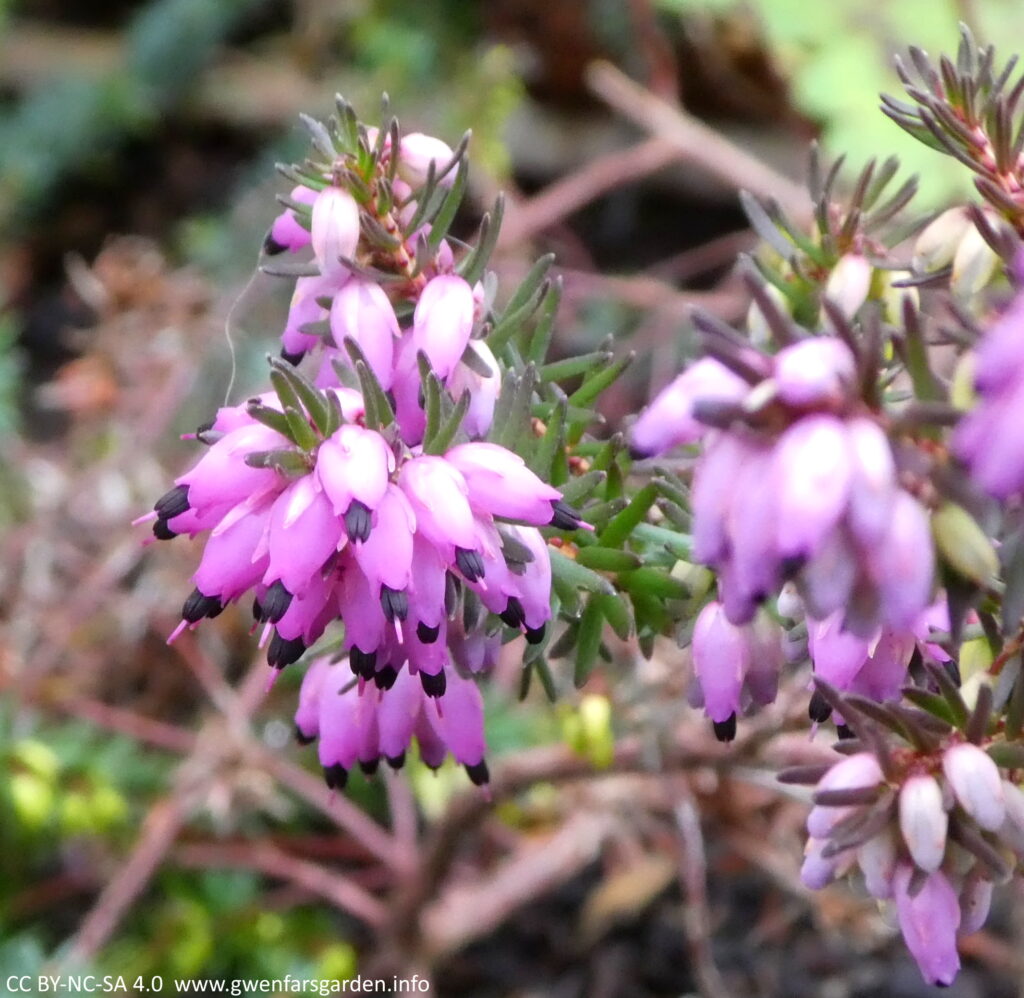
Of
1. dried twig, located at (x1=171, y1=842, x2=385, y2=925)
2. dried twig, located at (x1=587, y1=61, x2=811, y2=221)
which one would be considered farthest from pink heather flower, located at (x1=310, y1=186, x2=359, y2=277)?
dried twig, located at (x1=587, y1=61, x2=811, y2=221)

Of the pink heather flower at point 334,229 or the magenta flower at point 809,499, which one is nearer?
the magenta flower at point 809,499

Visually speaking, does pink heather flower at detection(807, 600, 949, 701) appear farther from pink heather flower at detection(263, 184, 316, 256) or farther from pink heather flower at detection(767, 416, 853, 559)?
pink heather flower at detection(263, 184, 316, 256)

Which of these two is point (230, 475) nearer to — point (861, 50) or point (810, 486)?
point (810, 486)

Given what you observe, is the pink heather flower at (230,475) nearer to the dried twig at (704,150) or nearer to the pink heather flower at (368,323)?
the pink heather flower at (368,323)

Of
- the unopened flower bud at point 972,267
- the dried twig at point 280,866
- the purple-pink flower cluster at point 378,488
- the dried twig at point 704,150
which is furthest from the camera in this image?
the dried twig at point 704,150

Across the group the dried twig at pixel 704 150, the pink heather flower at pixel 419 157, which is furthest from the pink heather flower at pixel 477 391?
the dried twig at pixel 704 150

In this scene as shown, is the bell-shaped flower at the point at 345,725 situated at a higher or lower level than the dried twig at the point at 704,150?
higher

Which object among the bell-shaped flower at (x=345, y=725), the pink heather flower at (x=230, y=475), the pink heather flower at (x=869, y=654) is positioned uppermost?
the pink heather flower at (x=230, y=475)

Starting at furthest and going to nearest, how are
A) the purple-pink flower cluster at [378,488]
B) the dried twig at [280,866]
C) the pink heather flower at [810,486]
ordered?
the dried twig at [280,866], the purple-pink flower cluster at [378,488], the pink heather flower at [810,486]
